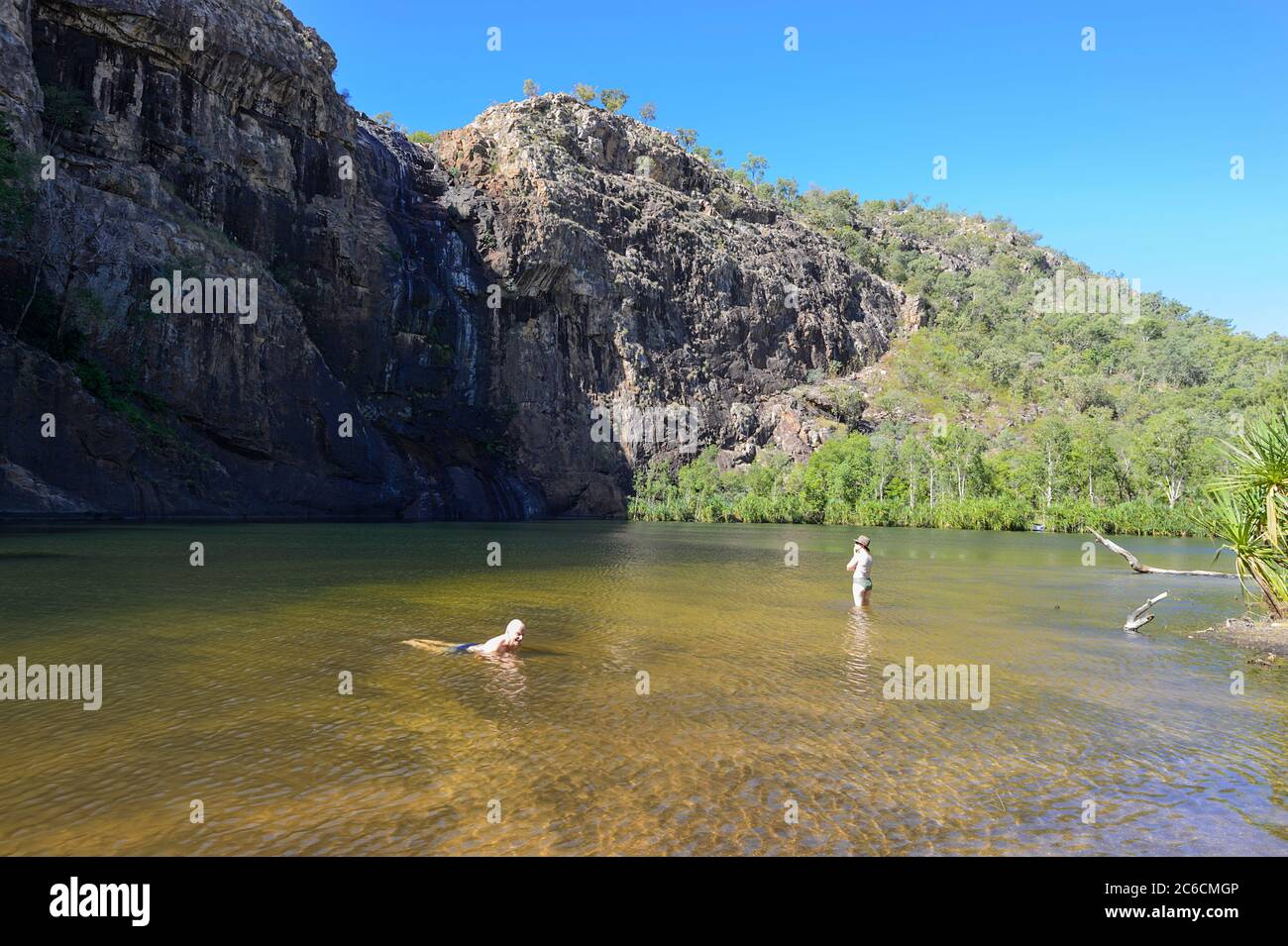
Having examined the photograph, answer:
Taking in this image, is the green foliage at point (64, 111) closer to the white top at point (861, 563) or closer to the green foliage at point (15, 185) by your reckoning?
the green foliage at point (15, 185)

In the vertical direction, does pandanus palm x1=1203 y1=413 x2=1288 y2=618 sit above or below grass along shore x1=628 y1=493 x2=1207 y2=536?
above

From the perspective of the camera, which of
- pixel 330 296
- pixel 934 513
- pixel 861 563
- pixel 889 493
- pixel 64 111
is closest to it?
pixel 861 563

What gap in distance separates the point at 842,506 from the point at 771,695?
78.9m

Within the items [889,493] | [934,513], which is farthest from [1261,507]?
[889,493]

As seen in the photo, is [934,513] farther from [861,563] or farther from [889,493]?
[861,563]

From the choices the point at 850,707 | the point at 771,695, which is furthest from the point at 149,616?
the point at 850,707

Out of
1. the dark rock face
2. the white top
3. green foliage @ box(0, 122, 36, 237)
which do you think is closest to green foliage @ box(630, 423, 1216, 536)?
the dark rock face

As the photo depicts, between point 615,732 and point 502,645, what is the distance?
170 inches

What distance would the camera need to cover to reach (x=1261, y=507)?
15.4 m

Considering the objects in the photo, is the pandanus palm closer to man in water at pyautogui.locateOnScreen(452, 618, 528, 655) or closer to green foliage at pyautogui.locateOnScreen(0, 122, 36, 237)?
man in water at pyautogui.locateOnScreen(452, 618, 528, 655)

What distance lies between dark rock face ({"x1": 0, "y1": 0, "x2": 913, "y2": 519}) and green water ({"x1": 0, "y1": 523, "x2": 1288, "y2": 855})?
4057cm

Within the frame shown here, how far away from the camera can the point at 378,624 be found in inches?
583

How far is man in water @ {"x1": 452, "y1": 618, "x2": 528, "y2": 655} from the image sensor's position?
478 inches
